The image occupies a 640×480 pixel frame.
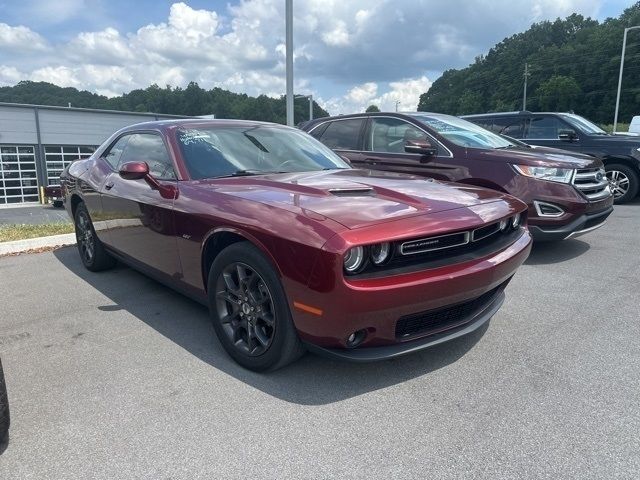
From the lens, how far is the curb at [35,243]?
6047 millimetres

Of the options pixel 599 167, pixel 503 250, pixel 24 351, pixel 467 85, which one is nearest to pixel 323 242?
pixel 503 250

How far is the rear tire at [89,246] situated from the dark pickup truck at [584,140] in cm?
665

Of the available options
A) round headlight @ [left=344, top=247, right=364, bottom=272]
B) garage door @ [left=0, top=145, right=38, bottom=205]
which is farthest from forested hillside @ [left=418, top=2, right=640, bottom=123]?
round headlight @ [left=344, top=247, right=364, bottom=272]

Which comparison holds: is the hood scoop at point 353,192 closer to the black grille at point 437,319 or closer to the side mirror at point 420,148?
the black grille at point 437,319

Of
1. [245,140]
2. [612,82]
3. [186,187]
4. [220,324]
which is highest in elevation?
[612,82]

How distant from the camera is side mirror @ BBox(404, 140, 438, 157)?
5.56 m

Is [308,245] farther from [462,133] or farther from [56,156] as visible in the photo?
[56,156]

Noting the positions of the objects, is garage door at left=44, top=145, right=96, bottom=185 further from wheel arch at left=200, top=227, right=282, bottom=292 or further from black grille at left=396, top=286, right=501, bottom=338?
black grille at left=396, top=286, right=501, bottom=338

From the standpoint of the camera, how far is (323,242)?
2.34 m

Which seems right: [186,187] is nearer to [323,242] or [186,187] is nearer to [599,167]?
[323,242]

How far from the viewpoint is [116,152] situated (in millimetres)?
4777

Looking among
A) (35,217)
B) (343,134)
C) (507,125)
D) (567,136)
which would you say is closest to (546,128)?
Result: (567,136)

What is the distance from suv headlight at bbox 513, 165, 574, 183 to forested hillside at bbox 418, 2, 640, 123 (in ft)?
193

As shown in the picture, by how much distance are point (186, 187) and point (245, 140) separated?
807 mm
